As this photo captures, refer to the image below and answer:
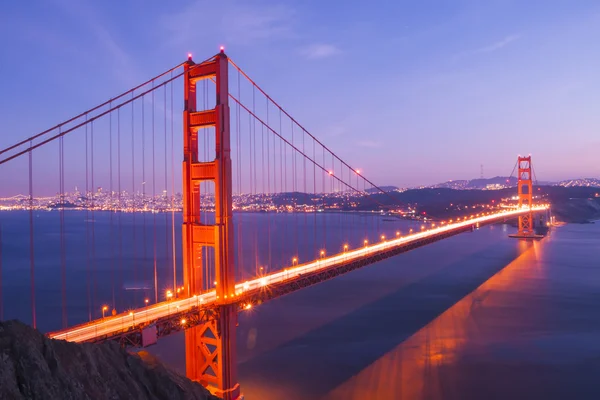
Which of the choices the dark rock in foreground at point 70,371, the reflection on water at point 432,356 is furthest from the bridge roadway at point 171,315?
the reflection on water at point 432,356

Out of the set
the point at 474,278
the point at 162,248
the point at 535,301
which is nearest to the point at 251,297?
the point at 535,301

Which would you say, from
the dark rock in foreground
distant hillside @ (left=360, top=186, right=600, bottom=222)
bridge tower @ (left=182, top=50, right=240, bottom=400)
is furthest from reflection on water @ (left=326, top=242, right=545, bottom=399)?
distant hillside @ (left=360, top=186, right=600, bottom=222)

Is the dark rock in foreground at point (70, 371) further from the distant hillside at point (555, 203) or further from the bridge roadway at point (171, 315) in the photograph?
the distant hillside at point (555, 203)

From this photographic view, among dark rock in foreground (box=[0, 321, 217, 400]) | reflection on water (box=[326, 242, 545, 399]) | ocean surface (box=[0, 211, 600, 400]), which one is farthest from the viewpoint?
ocean surface (box=[0, 211, 600, 400])

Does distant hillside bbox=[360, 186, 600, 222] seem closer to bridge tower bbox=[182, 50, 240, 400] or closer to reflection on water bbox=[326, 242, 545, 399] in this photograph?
reflection on water bbox=[326, 242, 545, 399]

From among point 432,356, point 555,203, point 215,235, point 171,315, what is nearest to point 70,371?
point 171,315

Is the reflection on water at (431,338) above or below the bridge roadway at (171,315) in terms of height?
below

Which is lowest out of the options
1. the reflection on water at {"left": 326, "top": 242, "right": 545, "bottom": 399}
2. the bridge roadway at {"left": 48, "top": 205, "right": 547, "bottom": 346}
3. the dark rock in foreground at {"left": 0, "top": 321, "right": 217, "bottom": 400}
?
the reflection on water at {"left": 326, "top": 242, "right": 545, "bottom": 399}
